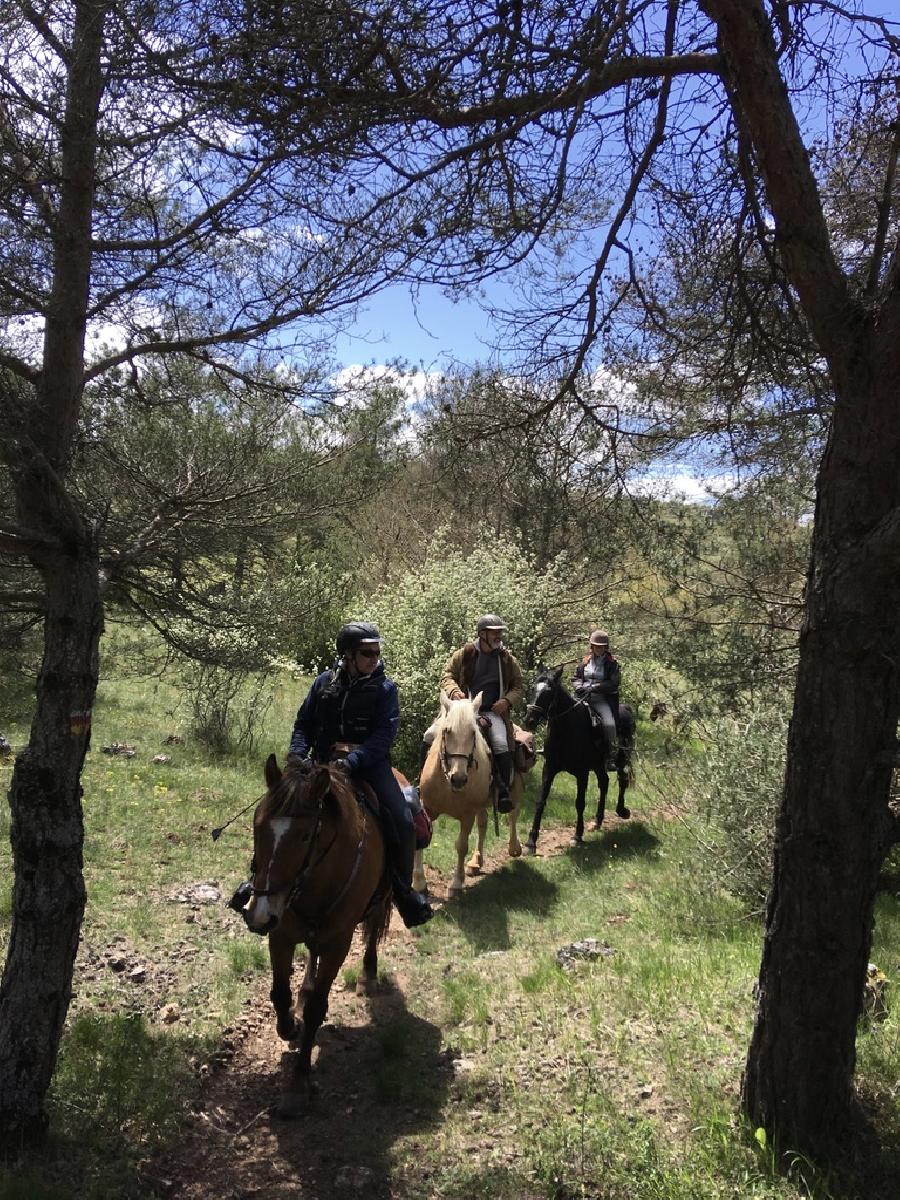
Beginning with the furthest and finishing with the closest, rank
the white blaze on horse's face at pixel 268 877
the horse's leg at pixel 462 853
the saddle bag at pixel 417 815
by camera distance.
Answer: the horse's leg at pixel 462 853
the saddle bag at pixel 417 815
the white blaze on horse's face at pixel 268 877

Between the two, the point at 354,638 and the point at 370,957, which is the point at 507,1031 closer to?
the point at 370,957

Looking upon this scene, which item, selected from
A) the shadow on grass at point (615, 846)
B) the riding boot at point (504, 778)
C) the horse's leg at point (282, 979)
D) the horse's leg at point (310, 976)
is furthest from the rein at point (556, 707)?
the horse's leg at point (282, 979)

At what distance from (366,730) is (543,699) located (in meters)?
4.65

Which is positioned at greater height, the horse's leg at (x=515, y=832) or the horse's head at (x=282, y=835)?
the horse's head at (x=282, y=835)

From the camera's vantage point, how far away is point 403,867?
19.2 feet

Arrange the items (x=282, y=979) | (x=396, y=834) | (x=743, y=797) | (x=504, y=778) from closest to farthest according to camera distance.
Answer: (x=282, y=979) → (x=396, y=834) → (x=743, y=797) → (x=504, y=778)

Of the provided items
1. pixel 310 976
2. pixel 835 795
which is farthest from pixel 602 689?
pixel 835 795

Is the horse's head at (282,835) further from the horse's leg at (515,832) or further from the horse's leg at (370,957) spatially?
the horse's leg at (515,832)

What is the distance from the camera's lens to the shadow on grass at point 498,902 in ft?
23.8

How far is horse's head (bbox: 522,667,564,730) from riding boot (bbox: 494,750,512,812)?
2.95ft

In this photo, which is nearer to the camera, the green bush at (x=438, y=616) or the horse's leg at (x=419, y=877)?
the horse's leg at (x=419, y=877)

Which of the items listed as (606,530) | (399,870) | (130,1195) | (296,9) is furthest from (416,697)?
(296,9)

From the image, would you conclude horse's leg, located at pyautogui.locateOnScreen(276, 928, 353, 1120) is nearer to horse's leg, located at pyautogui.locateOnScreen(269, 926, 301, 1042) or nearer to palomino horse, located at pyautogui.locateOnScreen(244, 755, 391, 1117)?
palomino horse, located at pyautogui.locateOnScreen(244, 755, 391, 1117)

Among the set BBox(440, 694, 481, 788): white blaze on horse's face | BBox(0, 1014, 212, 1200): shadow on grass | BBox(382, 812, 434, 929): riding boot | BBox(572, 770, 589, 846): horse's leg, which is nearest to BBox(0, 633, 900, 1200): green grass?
BBox(0, 1014, 212, 1200): shadow on grass
